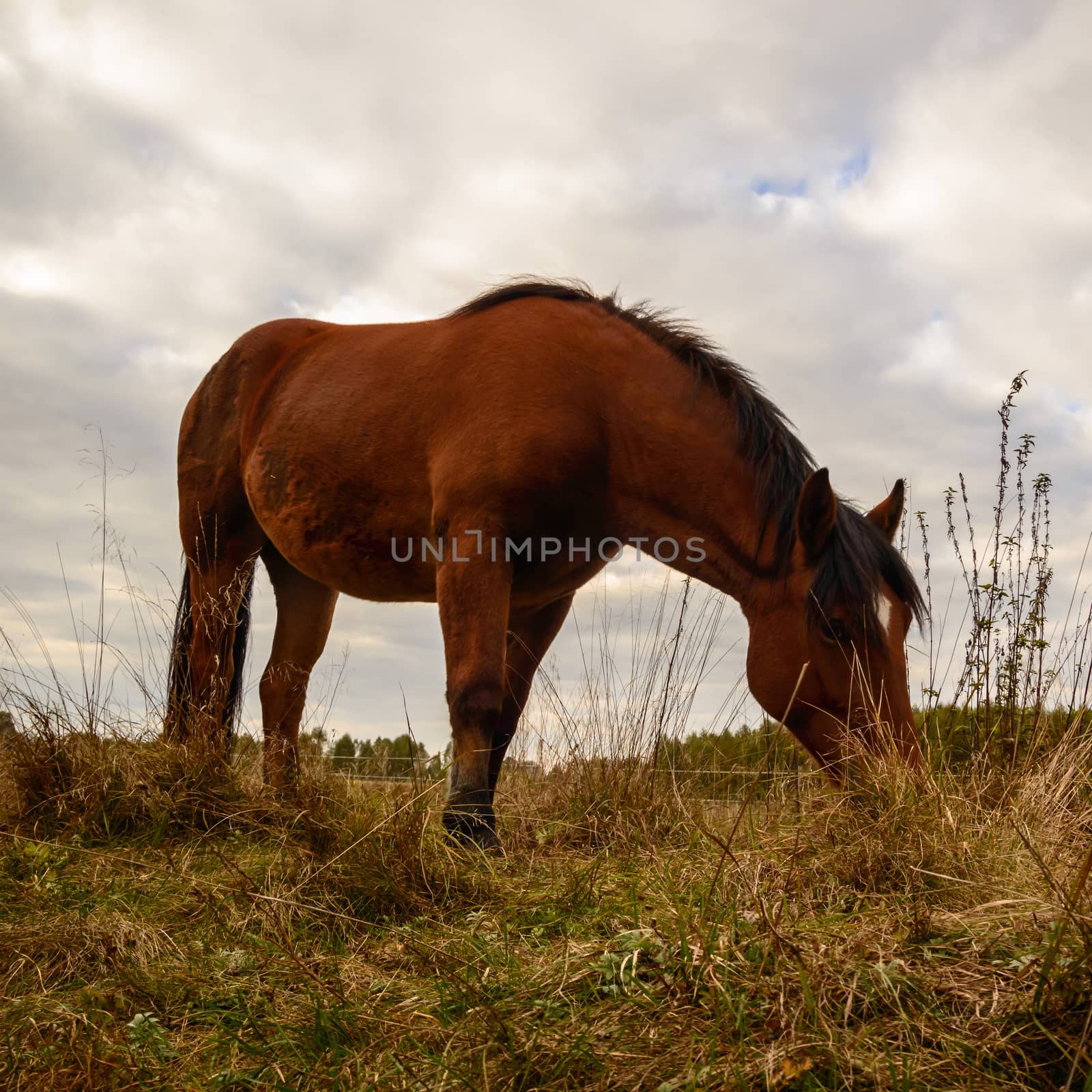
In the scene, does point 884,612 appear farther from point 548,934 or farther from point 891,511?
point 548,934

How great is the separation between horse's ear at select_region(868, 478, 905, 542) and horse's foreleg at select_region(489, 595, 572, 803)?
1.59m

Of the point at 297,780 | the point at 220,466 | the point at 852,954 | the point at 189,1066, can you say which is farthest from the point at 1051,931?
the point at 220,466

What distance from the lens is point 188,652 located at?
5.77m

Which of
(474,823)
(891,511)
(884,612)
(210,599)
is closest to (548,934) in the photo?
(474,823)

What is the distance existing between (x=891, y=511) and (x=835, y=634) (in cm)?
89

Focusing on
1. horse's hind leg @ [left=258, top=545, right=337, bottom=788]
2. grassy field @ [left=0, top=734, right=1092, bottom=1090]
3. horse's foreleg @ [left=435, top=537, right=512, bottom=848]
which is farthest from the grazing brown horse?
grassy field @ [left=0, top=734, right=1092, bottom=1090]

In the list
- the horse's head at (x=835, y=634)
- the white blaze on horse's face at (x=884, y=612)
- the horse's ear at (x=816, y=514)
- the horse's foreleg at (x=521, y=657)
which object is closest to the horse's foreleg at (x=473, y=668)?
the horse's foreleg at (x=521, y=657)

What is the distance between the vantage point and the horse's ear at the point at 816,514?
364 cm

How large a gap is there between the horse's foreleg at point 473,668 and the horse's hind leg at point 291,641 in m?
2.08

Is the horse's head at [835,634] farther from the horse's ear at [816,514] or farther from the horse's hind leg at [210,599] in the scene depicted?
the horse's hind leg at [210,599]

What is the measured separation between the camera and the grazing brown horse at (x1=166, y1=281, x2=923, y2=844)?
12.3 ft

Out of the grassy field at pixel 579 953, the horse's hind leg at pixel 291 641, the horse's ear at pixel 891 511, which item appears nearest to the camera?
the grassy field at pixel 579 953

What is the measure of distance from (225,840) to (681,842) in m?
1.92

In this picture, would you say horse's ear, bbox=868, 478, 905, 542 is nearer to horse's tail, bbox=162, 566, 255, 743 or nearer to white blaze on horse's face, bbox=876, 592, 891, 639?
white blaze on horse's face, bbox=876, 592, 891, 639
